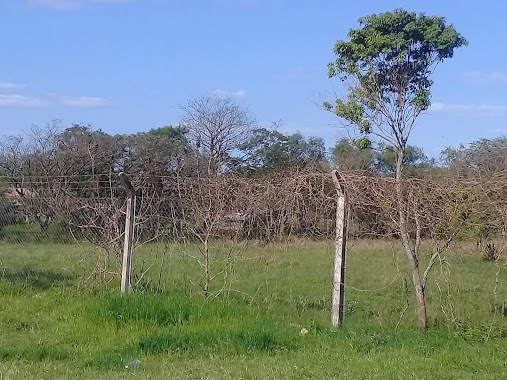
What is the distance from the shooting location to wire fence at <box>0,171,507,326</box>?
726cm

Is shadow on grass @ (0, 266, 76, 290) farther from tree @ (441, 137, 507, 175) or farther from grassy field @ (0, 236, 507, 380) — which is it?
tree @ (441, 137, 507, 175)

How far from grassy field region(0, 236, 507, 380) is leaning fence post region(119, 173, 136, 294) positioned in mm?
347

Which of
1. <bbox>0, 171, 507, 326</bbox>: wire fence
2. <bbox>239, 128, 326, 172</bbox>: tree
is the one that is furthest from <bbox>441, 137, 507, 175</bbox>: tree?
<bbox>239, 128, 326, 172</bbox>: tree

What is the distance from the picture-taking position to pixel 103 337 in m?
7.54

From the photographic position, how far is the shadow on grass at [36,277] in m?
10.3

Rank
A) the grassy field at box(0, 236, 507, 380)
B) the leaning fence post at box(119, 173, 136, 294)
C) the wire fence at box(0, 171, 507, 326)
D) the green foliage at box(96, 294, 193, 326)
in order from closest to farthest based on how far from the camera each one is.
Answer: the grassy field at box(0, 236, 507, 380) → the wire fence at box(0, 171, 507, 326) → the green foliage at box(96, 294, 193, 326) → the leaning fence post at box(119, 173, 136, 294)

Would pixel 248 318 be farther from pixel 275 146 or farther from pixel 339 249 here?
pixel 275 146

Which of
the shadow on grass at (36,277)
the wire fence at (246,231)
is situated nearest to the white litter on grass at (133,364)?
the wire fence at (246,231)

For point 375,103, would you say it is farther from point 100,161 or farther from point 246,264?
point 100,161

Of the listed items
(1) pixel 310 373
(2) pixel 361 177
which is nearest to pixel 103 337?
(1) pixel 310 373

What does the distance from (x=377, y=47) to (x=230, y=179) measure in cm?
1321

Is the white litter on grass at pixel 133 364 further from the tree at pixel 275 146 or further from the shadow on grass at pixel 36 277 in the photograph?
the tree at pixel 275 146

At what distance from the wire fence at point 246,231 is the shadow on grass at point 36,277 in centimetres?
2

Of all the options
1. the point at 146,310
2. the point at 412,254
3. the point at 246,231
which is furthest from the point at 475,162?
the point at 146,310
